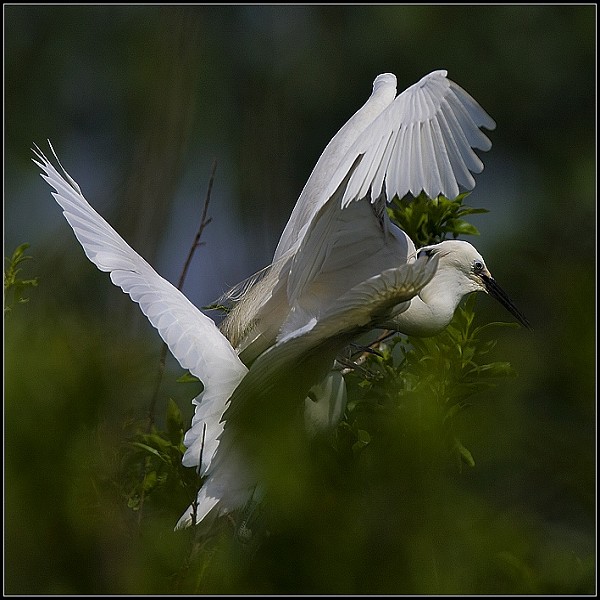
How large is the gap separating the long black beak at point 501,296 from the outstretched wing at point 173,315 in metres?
0.72

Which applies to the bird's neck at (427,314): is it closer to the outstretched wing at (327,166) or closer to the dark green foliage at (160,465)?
the outstretched wing at (327,166)

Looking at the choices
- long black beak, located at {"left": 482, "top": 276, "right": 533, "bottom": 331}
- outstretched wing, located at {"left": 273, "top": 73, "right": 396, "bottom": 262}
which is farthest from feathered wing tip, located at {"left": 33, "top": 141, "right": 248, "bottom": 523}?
long black beak, located at {"left": 482, "top": 276, "right": 533, "bottom": 331}

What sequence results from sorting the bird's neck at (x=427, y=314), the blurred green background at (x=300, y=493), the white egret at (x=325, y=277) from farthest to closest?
1. the bird's neck at (x=427, y=314)
2. the white egret at (x=325, y=277)
3. the blurred green background at (x=300, y=493)

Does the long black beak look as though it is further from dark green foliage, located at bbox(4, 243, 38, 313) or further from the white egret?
dark green foliage, located at bbox(4, 243, 38, 313)

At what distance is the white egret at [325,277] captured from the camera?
1546 mm

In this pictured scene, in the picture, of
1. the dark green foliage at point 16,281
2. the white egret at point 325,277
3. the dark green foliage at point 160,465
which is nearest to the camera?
the dark green foliage at point 160,465

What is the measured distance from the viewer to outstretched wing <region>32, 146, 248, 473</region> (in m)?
1.61

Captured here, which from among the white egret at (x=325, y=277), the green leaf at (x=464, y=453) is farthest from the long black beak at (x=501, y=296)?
the green leaf at (x=464, y=453)

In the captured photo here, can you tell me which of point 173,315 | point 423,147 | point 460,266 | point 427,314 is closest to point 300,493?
point 423,147

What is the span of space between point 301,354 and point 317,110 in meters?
4.95

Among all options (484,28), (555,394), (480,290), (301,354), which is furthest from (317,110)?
(555,394)

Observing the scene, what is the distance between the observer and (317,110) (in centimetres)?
641

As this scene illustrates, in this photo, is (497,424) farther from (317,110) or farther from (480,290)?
(317,110)

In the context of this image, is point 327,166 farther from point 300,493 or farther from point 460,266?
point 300,493
